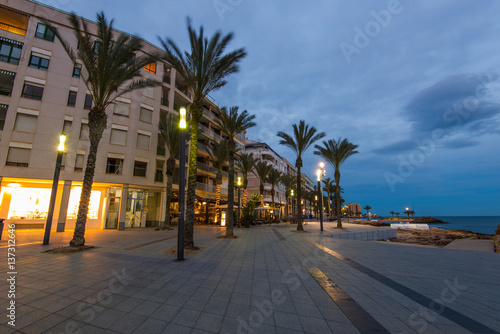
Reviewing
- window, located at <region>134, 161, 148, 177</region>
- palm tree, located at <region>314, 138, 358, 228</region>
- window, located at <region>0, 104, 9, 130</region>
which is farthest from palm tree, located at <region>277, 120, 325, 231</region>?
window, located at <region>0, 104, 9, 130</region>

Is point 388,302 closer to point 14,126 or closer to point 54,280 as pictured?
point 54,280

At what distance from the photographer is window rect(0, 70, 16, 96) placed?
16.9m

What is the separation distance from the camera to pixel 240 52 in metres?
11.3

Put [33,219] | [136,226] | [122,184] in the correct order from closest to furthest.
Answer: [33,219] → [122,184] → [136,226]

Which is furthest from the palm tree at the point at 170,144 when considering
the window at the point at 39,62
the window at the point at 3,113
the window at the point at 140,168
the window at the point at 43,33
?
the window at the point at 3,113

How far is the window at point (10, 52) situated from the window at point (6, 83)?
108cm

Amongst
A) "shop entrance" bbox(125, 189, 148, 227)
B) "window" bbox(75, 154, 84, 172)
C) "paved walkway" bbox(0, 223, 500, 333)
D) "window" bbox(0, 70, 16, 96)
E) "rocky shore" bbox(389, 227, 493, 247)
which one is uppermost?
"window" bbox(0, 70, 16, 96)

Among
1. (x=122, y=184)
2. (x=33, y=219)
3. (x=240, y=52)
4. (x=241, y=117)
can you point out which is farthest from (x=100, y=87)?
(x=33, y=219)

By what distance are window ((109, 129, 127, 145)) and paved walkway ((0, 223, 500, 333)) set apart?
14.9 meters

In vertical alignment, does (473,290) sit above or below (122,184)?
below

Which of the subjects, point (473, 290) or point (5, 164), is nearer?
point (473, 290)

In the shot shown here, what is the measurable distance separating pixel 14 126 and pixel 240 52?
19.0 meters

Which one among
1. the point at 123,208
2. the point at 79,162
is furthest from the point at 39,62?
the point at 123,208

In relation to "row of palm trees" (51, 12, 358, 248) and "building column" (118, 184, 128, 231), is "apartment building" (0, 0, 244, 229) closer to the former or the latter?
"building column" (118, 184, 128, 231)
